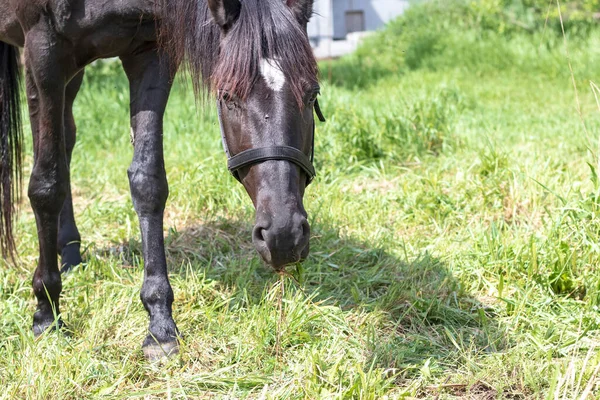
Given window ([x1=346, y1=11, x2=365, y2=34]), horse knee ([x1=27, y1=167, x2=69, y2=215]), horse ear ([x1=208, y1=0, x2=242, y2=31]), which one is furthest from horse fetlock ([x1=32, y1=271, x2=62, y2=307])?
window ([x1=346, y1=11, x2=365, y2=34])

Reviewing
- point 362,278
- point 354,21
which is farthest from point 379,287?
point 354,21

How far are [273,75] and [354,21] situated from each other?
1346 cm

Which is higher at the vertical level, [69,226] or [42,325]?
[69,226]

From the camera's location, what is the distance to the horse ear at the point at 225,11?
228 centimetres

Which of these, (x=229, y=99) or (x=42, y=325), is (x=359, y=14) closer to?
(x=42, y=325)

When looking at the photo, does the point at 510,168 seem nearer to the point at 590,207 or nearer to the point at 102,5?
the point at 590,207

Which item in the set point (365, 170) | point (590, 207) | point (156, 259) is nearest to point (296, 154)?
point (156, 259)

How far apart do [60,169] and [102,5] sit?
715mm

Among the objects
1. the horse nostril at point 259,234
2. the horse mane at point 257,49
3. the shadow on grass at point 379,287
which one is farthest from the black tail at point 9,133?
the horse nostril at point 259,234

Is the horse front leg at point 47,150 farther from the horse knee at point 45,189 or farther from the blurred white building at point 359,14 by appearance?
the blurred white building at point 359,14

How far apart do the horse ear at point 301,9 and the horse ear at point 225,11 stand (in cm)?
19

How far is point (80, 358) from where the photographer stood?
2473 millimetres

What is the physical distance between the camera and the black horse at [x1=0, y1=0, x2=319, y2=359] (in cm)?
214

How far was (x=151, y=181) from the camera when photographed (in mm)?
2889
